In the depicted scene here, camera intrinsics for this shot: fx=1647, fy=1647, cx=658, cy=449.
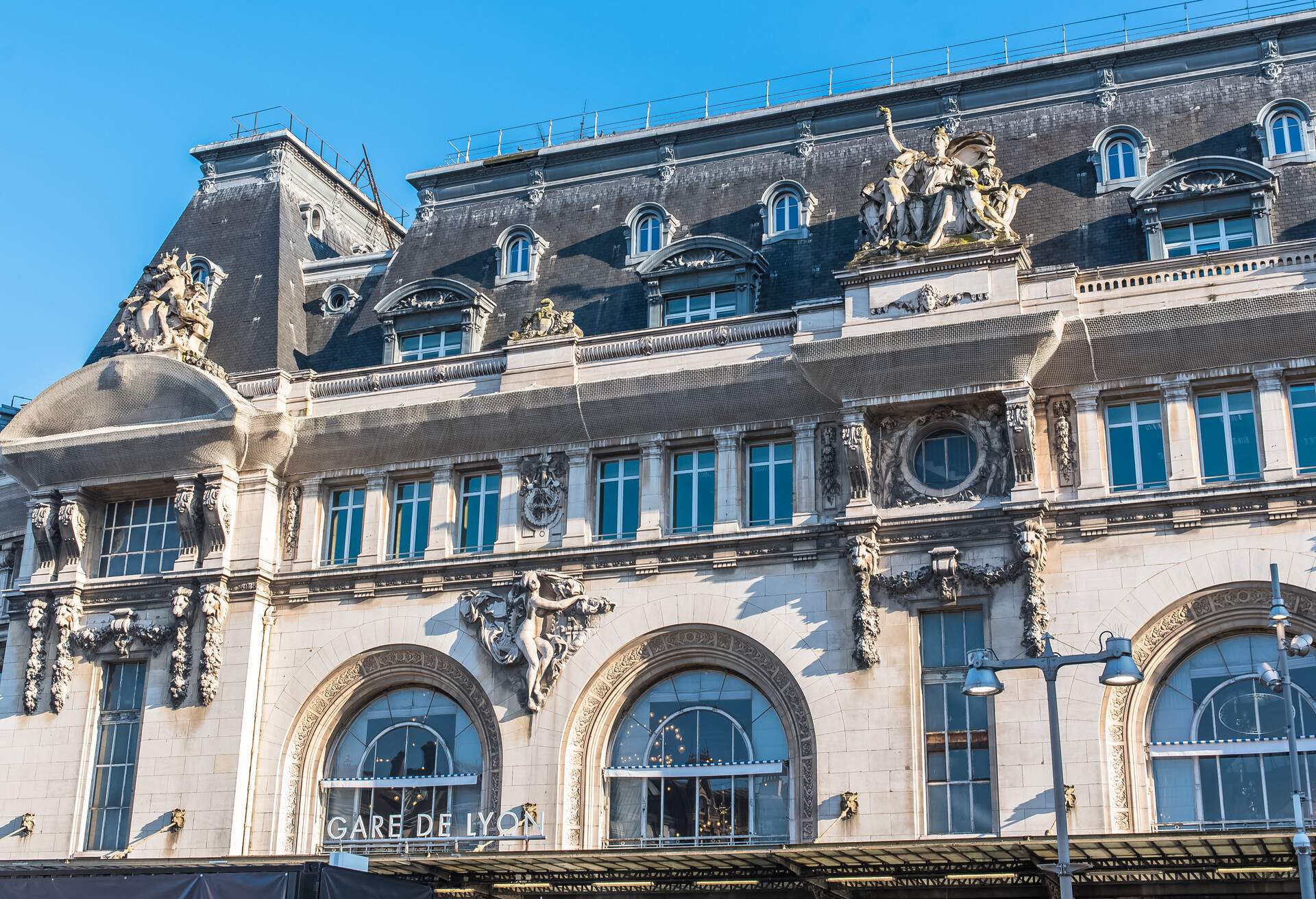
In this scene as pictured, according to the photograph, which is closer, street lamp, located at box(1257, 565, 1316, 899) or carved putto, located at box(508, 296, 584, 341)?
street lamp, located at box(1257, 565, 1316, 899)

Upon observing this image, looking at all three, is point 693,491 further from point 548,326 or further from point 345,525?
point 345,525

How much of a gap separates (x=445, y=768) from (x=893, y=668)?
35.7 ft

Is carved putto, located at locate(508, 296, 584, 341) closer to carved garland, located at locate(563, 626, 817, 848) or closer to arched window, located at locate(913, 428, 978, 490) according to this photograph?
carved garland, located at locate(563, 626, 817, 848)

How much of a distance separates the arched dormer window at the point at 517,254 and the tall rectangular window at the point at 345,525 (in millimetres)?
7092

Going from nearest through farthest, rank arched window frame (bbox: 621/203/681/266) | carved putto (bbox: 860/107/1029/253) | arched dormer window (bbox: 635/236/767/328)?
1. carved putto (bbox: 860/107/1029/253)
2. arched dormer window (bbox: 635/236/767/328)
3. arched window frame (bbox: 621/203/681/266)

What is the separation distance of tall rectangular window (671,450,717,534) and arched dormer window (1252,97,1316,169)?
14.6m

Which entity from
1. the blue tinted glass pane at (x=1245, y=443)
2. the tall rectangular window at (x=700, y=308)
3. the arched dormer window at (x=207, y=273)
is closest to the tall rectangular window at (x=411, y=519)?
the tall rectangular window at (x=700, y=308)

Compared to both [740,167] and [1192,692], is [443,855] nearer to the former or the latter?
[1192,692]

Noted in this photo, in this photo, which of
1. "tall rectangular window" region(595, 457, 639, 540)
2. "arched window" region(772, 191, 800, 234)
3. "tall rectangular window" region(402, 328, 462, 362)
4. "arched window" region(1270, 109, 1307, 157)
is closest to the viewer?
"arched window" region(1270, 109, 1307, 157)

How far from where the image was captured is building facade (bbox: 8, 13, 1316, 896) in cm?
3309

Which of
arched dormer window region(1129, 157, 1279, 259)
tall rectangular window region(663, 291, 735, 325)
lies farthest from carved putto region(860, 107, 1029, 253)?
tall rectangular window region(663, 291, 735, 325)

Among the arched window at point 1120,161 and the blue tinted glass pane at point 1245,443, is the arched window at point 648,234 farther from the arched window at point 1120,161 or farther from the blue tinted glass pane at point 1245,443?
the blue tinted glass pane at point 1245,443

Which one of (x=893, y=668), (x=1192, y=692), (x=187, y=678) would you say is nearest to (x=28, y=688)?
(x=187, y=678)

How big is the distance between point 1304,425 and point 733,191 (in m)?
16.0
